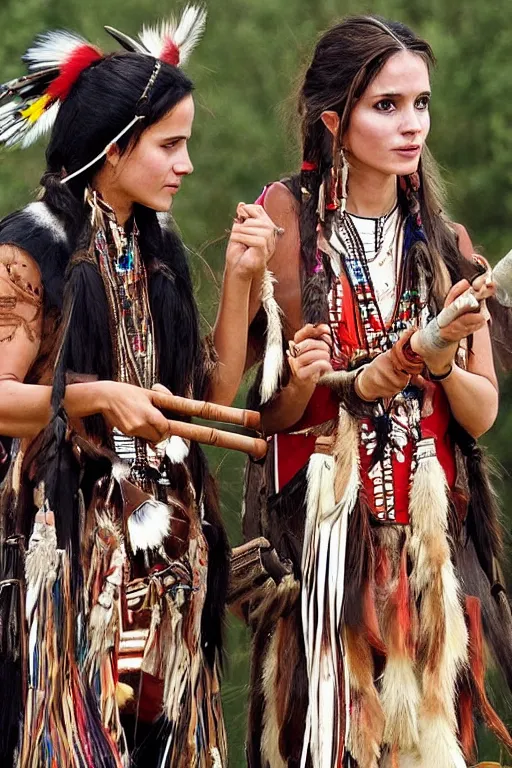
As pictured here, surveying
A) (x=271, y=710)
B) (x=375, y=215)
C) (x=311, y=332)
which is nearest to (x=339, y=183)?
(x=375, y=215)

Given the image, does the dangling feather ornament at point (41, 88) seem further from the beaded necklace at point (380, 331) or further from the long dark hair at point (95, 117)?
the beaded necklace at point (380, 331)

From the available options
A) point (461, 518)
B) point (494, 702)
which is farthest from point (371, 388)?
point (494, 702)

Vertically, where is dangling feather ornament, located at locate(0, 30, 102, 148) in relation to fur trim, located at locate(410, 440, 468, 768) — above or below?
above

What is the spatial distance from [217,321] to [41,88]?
573 millimetres

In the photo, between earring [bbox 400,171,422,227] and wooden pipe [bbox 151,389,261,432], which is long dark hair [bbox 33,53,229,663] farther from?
earring [bbox 400,171,422,227]

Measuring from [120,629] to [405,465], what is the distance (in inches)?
27.1

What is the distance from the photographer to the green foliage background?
5.24 metres

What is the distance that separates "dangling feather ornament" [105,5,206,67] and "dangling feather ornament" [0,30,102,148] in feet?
0.27

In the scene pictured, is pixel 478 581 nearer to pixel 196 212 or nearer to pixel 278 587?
pixel 278 587

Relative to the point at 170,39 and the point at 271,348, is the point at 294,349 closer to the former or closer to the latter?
the point at 271,348

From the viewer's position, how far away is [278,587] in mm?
3363

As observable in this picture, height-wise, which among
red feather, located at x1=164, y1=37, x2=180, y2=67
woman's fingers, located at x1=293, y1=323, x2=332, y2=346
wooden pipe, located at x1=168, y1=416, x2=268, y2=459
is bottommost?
wooden pipe, located at x1=168, y1=416, x2=268, y2=459

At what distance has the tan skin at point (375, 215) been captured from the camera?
3.27 meters

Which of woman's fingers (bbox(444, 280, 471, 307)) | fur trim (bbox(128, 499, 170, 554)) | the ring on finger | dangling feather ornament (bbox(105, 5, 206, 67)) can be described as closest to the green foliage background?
dangling feather ornament (bbox(105, 5, 206, 67))
